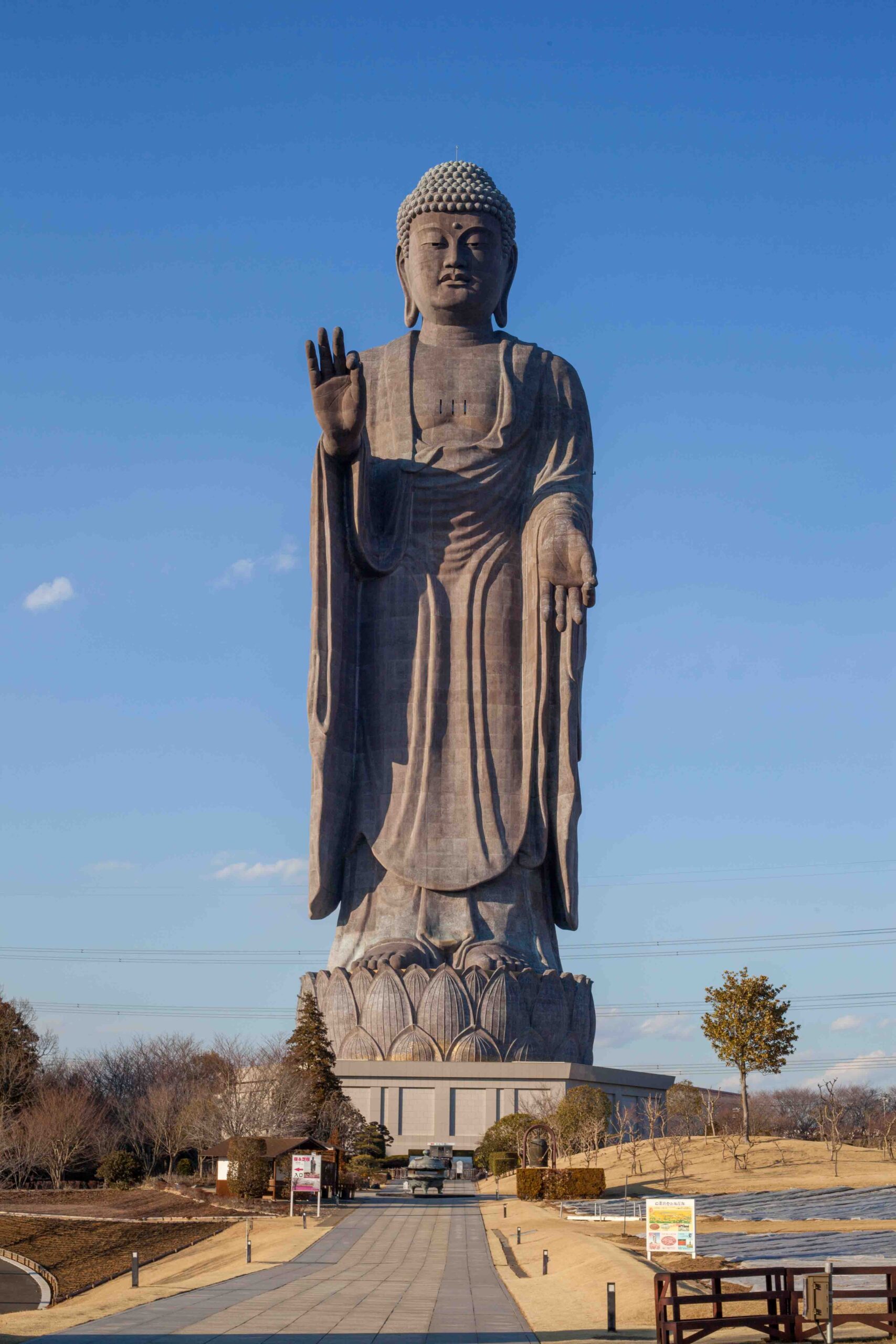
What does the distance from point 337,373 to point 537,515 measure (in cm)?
667

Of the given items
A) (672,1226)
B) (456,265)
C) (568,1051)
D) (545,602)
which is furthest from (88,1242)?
(456,265)

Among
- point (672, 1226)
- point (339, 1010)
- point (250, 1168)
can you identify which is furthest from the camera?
point (339, 1010)

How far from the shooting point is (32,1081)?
3947cm

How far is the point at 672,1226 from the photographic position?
11727 mm

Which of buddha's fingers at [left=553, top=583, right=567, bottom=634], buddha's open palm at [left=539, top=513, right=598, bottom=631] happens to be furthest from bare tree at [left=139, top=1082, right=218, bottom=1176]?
buddha's open palm at [left=539, top=513, right=598, bottom=631]

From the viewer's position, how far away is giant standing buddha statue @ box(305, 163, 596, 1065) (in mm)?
34750

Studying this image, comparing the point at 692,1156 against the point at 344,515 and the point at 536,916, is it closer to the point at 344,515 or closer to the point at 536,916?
the point at 536,916

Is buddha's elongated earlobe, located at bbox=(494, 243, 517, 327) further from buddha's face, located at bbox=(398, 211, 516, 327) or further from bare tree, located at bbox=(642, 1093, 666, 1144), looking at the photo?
bare tree, located at bbox=(642, 1093, 666, 1144)

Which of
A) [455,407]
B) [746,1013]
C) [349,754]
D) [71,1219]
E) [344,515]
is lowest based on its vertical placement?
[71,1219]

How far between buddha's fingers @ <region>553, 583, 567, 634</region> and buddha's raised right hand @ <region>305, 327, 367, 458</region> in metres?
5.75

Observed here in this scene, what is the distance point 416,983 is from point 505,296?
16961 millimetres

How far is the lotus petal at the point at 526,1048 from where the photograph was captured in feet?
112

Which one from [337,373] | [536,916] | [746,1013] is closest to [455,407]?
[337,373]

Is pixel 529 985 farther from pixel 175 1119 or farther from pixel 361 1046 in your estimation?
pixel 175 1119
